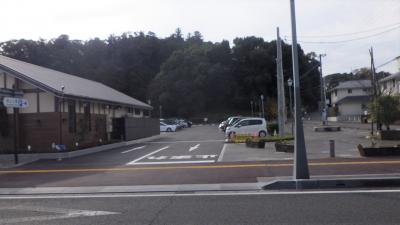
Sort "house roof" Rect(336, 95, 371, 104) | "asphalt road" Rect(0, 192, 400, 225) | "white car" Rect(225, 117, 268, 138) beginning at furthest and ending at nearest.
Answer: "house roof" Rect(336, 95, 371, 104) → "white car" Rect(225, 117, 268, 138) → "asphalt road" Rect(0, 192, 400, 225)

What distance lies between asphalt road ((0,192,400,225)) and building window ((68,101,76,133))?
16.8 meters

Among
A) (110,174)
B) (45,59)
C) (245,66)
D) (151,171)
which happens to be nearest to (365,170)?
(151,171)

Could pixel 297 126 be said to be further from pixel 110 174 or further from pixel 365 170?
pixel 110 174

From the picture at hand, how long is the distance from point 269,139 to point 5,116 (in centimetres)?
1593

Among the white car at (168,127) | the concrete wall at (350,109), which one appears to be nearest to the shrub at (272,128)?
the white car at (168,127)

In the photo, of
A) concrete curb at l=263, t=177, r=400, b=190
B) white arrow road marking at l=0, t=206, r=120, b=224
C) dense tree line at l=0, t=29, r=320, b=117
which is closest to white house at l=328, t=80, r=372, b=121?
dense tree line at l=0, t=29, r=320, b=117

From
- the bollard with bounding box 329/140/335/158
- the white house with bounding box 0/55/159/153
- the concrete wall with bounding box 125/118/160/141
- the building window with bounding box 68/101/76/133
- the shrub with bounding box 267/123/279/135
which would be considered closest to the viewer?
the bollard with bounding box 329/140/335/158

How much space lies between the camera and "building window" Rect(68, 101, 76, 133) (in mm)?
28909

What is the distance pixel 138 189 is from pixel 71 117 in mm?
17015

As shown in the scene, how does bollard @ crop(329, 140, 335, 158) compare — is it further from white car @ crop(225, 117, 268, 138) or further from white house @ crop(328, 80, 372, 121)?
white house @ crop(328, 80, 372, 121)

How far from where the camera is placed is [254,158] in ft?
69.5

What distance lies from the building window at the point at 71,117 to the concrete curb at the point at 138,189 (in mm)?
14878

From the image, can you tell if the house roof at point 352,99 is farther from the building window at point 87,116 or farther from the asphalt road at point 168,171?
the asphalt road at point 168,171

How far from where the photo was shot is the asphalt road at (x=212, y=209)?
28.8 feet
